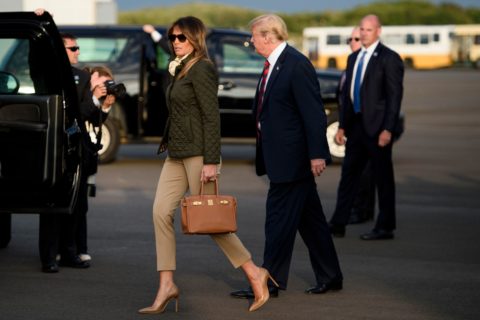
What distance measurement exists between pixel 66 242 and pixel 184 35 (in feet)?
7.43

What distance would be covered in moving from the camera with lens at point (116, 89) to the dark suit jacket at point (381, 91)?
2.42m

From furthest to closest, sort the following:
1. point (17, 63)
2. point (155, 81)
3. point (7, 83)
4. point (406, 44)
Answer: point (406, 44), point (155, 81), point (17, 63), point (7, 83)

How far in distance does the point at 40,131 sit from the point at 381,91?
366 cm

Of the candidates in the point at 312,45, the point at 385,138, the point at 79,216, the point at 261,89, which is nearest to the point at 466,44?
the point at 312,45

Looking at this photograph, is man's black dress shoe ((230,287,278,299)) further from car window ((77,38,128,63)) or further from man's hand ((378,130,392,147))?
car window ((77,38,128,63))

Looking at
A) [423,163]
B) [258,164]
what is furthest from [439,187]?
[258,164]

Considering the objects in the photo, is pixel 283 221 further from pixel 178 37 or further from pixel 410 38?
pixel 410 38

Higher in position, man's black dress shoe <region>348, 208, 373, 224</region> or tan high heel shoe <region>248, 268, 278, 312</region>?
tan high heel shoe <region>248, 268, 278, 312</region>

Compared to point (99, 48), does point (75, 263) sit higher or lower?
lower

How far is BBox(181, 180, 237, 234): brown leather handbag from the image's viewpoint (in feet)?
23.5

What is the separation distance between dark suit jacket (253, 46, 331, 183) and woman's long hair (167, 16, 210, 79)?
555 millimetres

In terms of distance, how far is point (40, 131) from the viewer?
7.71 meters

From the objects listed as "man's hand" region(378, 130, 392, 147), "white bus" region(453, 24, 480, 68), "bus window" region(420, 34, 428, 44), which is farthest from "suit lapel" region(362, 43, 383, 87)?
"white bus" region(453, 24, 480, 68)

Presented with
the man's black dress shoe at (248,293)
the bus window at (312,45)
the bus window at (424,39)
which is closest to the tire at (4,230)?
the man's black dress shoe at (248,293)
